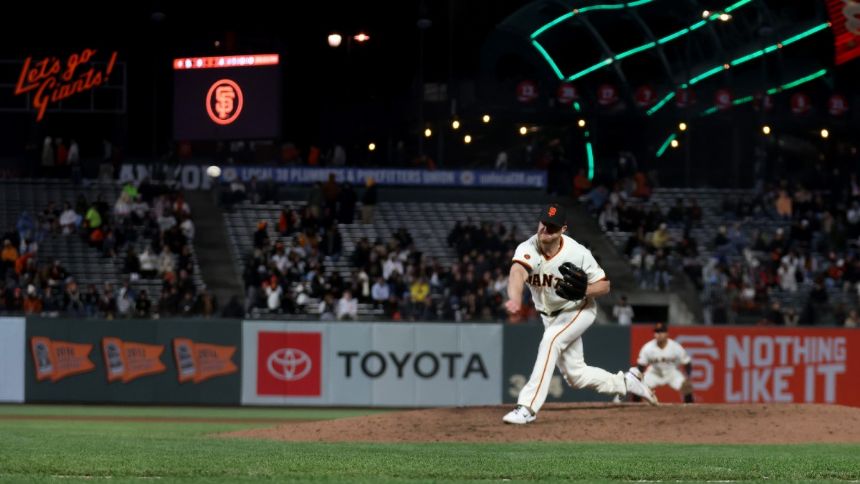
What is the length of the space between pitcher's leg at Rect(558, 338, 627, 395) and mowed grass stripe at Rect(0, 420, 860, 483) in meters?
0.57

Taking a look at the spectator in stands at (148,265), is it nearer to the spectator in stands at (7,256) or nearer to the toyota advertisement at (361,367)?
the spectator in stands at (7,256)

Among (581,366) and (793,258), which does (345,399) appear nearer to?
(581,366)

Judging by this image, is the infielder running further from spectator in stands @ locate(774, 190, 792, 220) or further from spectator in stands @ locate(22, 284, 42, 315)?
spectator in stands @ locate(774, 190, 792, 220)

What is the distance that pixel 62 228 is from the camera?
100 ft

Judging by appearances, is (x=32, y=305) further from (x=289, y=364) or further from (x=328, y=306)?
(x=328, y=306)

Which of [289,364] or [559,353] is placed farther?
[289,364]

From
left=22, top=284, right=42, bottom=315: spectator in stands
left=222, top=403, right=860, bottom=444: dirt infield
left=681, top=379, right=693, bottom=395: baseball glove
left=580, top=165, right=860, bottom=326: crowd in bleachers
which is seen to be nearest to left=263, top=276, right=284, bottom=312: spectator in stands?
left=22, top=284, right=42, bottom=315: spectator in stands

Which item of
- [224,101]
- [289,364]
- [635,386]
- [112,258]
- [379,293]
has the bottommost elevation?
[289,364]

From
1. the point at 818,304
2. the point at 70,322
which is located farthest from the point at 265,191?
the point at 818,304

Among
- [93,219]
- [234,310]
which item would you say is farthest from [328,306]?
[93,219]

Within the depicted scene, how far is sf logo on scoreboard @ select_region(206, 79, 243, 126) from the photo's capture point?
30.8 metres

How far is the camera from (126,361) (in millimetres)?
23938

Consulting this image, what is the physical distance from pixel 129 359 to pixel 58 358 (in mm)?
1186

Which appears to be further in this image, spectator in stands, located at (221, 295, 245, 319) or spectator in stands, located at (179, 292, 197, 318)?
spectator in stands, located at (221, 295, 245, 319)
